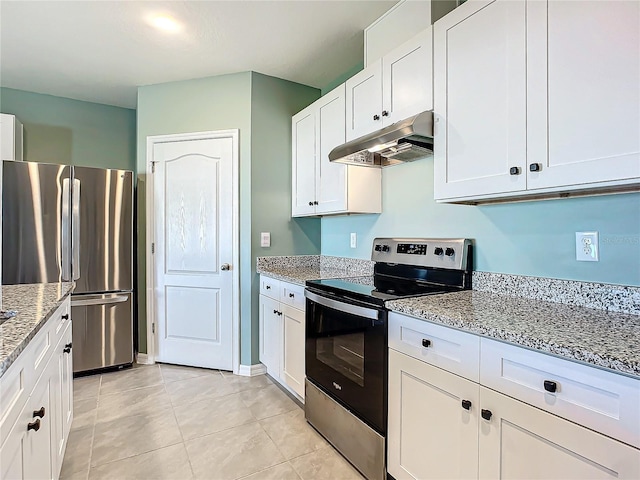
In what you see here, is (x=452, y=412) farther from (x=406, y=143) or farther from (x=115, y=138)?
(x=115, y=138)

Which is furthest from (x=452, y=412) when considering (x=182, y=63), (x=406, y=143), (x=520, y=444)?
(x=182, y=63)

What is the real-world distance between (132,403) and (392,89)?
8.74ft

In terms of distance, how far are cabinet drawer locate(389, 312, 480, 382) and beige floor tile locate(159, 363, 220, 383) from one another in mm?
2090

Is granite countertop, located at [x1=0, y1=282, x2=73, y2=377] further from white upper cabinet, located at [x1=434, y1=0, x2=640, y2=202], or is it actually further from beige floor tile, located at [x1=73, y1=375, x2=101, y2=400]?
white upper cabinet, located at [x1=434, y1=0, x2=640, y2=202]

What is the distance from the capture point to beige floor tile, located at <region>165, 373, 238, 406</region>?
2600 mm

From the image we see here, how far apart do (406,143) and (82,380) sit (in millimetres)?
3070

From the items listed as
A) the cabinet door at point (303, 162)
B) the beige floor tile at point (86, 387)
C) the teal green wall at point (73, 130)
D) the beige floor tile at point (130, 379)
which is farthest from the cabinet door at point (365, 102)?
the teal green wall at point (73, 130)

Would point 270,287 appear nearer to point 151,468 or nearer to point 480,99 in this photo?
point 151,468

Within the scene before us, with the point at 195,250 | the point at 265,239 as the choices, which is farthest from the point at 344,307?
the point at 195,250

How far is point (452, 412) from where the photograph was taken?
1.32m

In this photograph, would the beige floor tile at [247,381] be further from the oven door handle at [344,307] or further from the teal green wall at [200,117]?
the oven door handle at [344,307]

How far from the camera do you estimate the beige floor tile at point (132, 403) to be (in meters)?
2.38

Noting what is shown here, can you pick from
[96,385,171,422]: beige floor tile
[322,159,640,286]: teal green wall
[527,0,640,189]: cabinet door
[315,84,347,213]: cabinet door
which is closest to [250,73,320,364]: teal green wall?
[315,84,347,213]: cabinet door

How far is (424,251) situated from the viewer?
2.13m
